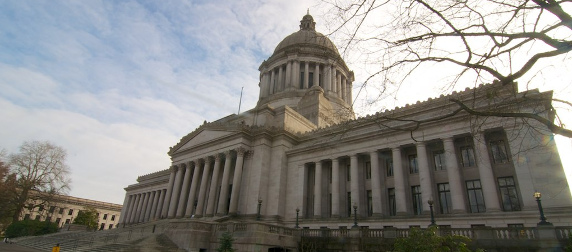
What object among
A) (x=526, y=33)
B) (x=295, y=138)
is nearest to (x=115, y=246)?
(x=295, y=138)

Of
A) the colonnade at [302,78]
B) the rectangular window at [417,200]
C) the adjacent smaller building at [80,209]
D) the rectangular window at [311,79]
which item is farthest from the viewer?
the adjacent smaller building at [80,209]

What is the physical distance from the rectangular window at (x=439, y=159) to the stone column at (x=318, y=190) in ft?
36.4

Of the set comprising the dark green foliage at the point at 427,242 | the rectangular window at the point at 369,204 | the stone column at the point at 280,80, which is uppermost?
the stone column at the point at 280,80

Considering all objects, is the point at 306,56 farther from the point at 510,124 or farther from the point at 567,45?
the point at 567,45

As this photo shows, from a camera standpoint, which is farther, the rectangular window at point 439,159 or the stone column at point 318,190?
the stone column at point 318,190

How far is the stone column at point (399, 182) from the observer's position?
25388 millimetres

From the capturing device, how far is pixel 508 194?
2216 cm

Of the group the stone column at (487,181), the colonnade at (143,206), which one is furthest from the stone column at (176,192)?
the stone column at (487,181)

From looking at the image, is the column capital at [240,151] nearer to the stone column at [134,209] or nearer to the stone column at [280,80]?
the stone column at [280,80]

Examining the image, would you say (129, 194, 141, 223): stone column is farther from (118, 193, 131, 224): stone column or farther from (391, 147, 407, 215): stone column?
(391, 147, 407, 215): stone column

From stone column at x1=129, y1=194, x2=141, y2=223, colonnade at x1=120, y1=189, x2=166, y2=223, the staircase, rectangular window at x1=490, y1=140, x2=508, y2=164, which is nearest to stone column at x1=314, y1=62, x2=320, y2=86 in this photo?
colonnade at x1=120, y1=189, x2=166, y2=223

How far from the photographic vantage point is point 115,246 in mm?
21297

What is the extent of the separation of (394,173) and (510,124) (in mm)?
9221

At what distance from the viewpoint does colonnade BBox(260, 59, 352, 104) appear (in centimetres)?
5503
